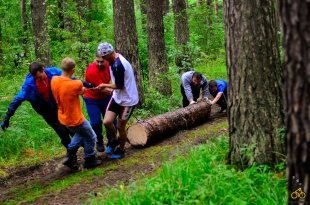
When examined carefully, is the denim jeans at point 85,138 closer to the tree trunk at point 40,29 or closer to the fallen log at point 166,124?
the fallen log at point 166,124

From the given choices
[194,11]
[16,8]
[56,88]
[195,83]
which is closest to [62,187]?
[56,88]

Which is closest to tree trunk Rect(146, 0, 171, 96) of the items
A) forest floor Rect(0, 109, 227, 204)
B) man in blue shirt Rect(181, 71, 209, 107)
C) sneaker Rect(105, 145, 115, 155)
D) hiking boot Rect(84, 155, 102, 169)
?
man in blue shirt Rect(181, 71, 209, 107)

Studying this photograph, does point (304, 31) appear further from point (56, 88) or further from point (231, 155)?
point (56, 88)

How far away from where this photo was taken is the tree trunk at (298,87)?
2523 millimetres

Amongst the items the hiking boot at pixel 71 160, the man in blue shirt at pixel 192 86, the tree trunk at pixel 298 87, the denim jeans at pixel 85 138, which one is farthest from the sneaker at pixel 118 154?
the tree trunk at pixel 298 87

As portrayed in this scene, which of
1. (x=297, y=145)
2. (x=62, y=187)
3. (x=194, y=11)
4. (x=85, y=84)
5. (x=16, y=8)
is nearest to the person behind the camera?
(x=297, y=145)

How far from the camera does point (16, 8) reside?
2816 cm

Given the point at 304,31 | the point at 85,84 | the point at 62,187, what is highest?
the point at 304,31

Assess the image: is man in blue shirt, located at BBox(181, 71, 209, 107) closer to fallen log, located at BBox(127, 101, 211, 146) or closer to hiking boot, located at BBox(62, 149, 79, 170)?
fallen log, located at BBox(127, 101, 211, 146)

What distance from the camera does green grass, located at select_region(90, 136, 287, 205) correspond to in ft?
15.1

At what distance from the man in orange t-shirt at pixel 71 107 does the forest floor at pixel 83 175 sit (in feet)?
1.44

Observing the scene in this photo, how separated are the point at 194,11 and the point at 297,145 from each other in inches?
791

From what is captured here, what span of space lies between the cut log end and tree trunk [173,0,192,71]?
701cm

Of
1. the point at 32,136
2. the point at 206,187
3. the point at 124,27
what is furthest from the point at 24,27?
the point at 206,187
